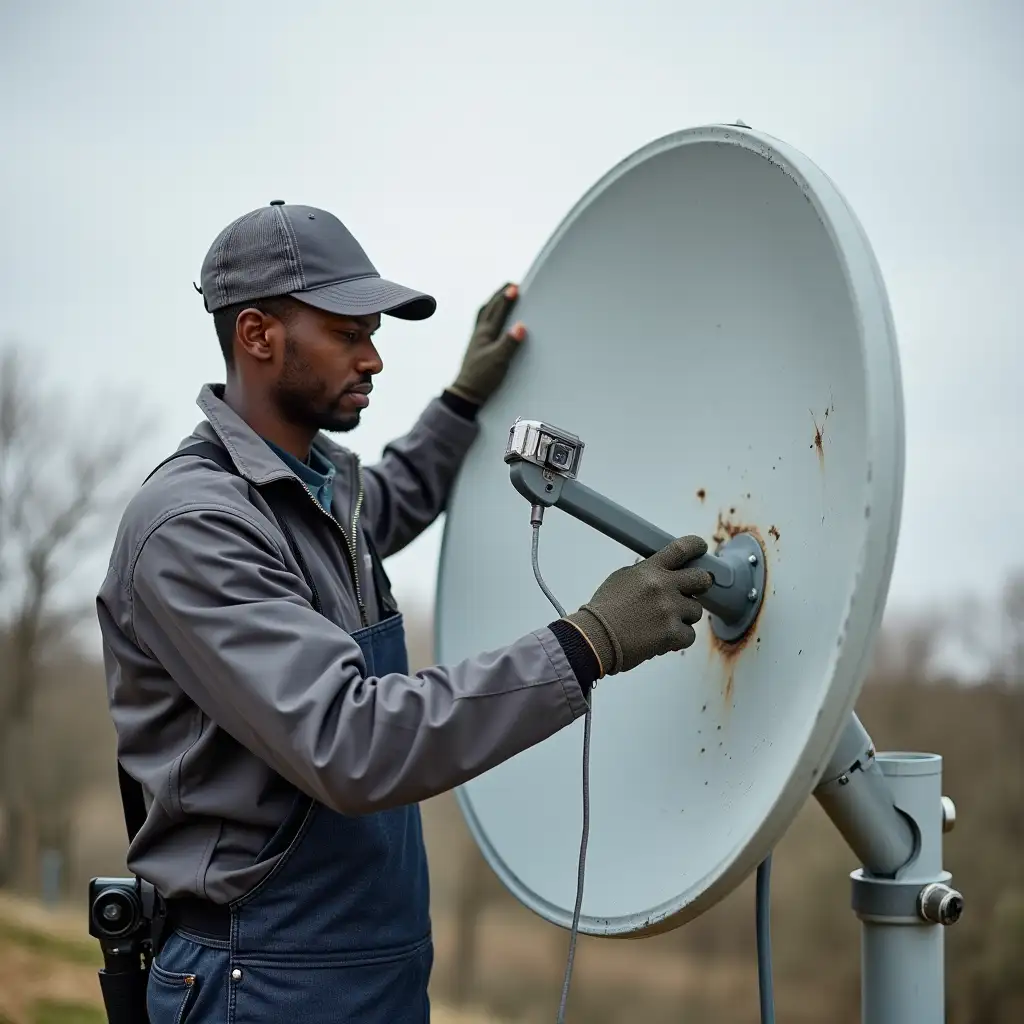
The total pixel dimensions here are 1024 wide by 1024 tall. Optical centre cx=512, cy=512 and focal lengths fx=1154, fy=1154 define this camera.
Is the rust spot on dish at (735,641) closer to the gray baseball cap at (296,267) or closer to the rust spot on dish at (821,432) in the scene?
the rust spot on dish at (821,432)

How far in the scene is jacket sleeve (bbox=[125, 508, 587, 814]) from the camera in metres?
1.09

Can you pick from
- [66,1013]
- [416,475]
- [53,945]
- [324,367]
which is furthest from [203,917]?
[53,945]

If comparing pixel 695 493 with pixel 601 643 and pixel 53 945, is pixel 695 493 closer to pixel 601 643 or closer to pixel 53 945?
pixel 601 643

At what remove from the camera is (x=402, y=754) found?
43.1 inches

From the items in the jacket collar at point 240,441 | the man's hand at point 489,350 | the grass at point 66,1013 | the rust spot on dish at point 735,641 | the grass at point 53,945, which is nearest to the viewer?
the rust spot on dish at point 735,641

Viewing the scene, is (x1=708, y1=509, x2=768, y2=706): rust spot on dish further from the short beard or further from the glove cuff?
the short beard

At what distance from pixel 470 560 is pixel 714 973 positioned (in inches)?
60.6

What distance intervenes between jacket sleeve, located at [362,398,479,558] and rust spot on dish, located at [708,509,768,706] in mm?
596

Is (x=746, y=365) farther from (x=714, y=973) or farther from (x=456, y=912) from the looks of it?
(x=456, y=912)

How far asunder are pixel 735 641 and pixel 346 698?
0.43 meters

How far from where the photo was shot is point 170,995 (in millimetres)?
1312

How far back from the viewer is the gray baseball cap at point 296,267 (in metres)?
1.40

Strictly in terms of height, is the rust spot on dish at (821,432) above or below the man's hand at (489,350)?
below

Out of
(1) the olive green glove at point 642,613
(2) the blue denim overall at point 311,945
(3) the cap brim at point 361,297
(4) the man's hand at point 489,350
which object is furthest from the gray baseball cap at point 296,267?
(2) the blue denim overall at point 311,945
